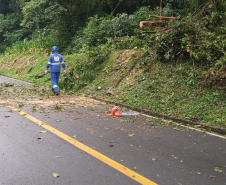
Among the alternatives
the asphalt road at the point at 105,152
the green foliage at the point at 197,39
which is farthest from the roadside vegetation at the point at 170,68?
the asphalt road at the point at 105,152

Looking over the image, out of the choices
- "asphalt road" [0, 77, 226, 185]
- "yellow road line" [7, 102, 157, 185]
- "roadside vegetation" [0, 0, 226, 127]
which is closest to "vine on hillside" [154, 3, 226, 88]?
"roadside vegetation" [0, 0, 226, 127]

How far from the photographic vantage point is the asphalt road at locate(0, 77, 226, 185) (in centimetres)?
401

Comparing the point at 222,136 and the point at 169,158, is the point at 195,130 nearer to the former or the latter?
the point at 222,136

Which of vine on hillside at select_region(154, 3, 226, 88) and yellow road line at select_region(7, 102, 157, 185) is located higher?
vine on hillside at select_region(154, 3, 226, 88)

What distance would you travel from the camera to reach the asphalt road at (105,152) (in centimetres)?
401

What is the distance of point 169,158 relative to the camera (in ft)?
15.8

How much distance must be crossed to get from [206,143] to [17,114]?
193 inches

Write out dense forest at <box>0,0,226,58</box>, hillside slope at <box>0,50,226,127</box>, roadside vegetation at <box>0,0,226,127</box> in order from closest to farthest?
hillside slope at <box>0,50,226,127</box>
roadside vegetation at <box>0,0,226,127</box>
dense forest at <box>0,0,226,58</box>

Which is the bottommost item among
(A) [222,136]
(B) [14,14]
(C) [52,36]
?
(A) [222,136]

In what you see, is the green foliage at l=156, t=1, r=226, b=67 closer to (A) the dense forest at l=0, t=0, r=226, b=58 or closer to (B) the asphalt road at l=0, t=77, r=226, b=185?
(A) the dense forest at l=0, t=0, r=226, b=58

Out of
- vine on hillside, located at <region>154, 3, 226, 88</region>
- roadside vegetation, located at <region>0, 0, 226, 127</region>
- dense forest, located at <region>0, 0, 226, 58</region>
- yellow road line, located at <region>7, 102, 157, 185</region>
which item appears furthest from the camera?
dense forest, located at <region>0, 0, 226, 58</region>

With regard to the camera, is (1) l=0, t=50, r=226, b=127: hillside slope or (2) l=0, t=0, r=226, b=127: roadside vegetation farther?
(2) l=0, t=0, r=226, b=127: roadside vegetation

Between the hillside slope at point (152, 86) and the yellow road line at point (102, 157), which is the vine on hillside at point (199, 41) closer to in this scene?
the hillside slope at point (152, 86)

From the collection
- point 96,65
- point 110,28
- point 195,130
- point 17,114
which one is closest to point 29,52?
point 110,28
